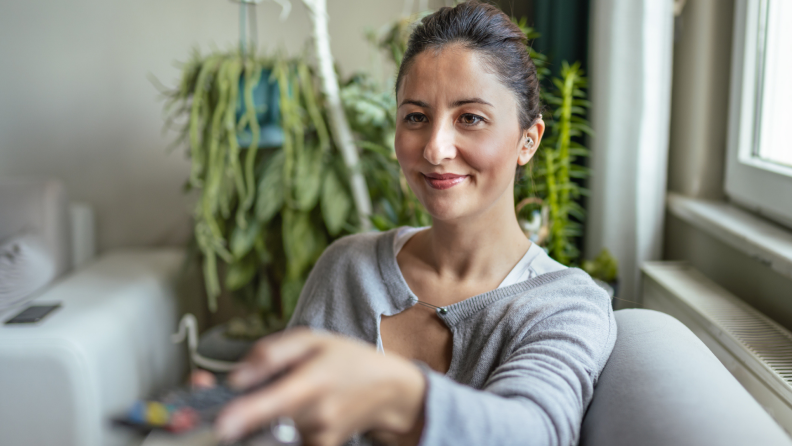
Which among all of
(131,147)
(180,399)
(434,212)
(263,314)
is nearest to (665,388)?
(434,212)

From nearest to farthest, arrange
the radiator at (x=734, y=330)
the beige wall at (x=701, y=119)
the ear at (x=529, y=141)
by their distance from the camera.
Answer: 1. the radiator at (x=734, y=330)
2. the ear at (x=529, y=141)
3. the beige wall at (x=701, y=119)

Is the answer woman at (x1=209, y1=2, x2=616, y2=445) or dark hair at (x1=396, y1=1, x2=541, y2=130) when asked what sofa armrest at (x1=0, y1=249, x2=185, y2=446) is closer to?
woman at (x1=209, y1=2, x2=616, y2=445)

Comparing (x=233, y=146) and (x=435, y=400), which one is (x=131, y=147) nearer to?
(x=233, y=146)

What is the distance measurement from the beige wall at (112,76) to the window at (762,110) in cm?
121

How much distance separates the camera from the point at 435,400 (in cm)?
49

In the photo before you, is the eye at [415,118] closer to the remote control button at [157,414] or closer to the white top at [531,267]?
the white top at [531,267]

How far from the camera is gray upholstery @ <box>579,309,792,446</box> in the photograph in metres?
0.57

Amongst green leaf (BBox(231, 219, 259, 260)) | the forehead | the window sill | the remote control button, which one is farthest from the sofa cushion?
the window sill

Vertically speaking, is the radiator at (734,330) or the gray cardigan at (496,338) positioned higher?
the gray cardigan at (496,338)

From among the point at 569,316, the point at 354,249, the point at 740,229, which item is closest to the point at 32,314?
the point at 354,249

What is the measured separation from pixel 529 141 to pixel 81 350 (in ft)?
3.80

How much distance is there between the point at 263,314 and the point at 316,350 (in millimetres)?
1625

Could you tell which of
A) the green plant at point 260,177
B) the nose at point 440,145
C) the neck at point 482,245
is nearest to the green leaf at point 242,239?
the green plant at point 260,177

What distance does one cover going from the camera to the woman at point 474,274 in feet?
2.21
